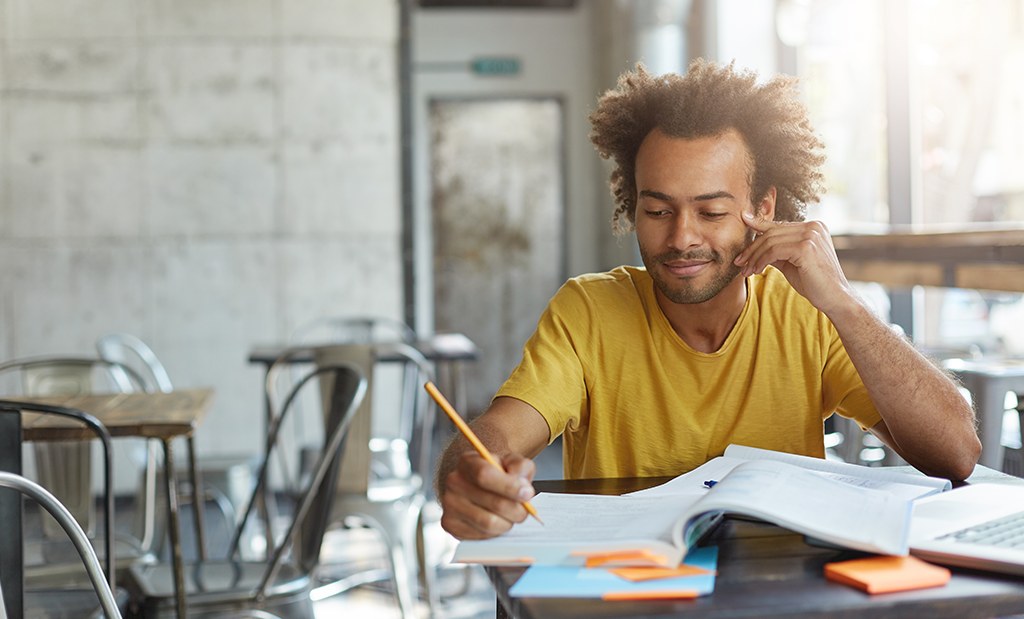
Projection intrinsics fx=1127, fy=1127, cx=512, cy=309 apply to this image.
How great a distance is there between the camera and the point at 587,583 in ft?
3.08

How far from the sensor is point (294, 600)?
2234 millimetres

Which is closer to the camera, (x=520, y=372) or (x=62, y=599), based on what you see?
(x=520, y=372)

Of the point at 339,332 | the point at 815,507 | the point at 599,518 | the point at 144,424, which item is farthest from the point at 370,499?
the point at 339,332

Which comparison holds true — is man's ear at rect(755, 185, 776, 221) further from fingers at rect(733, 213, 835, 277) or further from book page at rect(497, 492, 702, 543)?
book page at rect(497, 492, 702, 543)

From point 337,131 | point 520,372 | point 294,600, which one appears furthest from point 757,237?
point 337,131

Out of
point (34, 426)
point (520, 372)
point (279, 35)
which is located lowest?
point (34, 426)

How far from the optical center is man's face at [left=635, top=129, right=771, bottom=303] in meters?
1.57

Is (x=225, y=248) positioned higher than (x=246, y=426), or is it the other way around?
(x=225, y=248)

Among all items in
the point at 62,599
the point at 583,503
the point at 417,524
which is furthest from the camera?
the point at 417,524

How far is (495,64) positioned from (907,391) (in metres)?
6.27

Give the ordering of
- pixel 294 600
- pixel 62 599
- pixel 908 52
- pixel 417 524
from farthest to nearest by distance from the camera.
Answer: pixel 908 52, pixel 417 524, pixel 294 600, pixel 62 599

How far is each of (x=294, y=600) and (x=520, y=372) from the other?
3.04ft

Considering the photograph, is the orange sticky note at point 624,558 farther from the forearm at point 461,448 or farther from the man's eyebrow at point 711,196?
the man's eyebrow at point 711,196

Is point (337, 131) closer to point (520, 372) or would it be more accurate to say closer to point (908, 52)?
point (908, 52)
